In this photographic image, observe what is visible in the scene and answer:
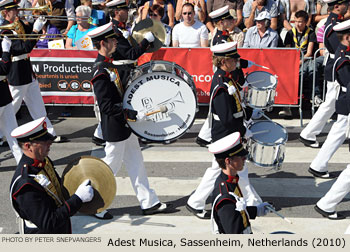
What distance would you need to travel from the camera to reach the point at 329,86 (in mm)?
9492

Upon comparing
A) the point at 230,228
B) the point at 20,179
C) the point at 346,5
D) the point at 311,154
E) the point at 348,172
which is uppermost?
the point at 346,5

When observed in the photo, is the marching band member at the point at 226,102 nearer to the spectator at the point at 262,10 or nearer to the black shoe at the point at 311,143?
the black shoe at the point at 311,143

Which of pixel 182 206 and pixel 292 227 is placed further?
pixel 182 206

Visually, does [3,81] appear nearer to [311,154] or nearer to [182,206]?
[182,206]

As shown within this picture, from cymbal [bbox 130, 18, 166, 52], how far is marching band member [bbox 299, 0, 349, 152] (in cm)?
281

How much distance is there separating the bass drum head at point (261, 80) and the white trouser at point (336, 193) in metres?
1.66

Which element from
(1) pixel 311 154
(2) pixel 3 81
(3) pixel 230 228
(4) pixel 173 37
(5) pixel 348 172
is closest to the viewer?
(3) pixel 230 228

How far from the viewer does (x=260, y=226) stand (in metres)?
7.40

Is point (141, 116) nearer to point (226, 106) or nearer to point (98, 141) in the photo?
point (226, 106)

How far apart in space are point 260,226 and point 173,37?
566 cm

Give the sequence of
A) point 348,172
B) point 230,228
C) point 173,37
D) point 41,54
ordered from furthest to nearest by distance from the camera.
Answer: point 173,37 < point 41,54 < point 348,172 < point 230,228

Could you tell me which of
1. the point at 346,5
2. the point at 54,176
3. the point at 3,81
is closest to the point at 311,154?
the point at 346,5

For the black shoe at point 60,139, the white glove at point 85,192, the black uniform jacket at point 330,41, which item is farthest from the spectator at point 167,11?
the white glove at point 85,192

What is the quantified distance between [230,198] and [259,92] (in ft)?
11.2
